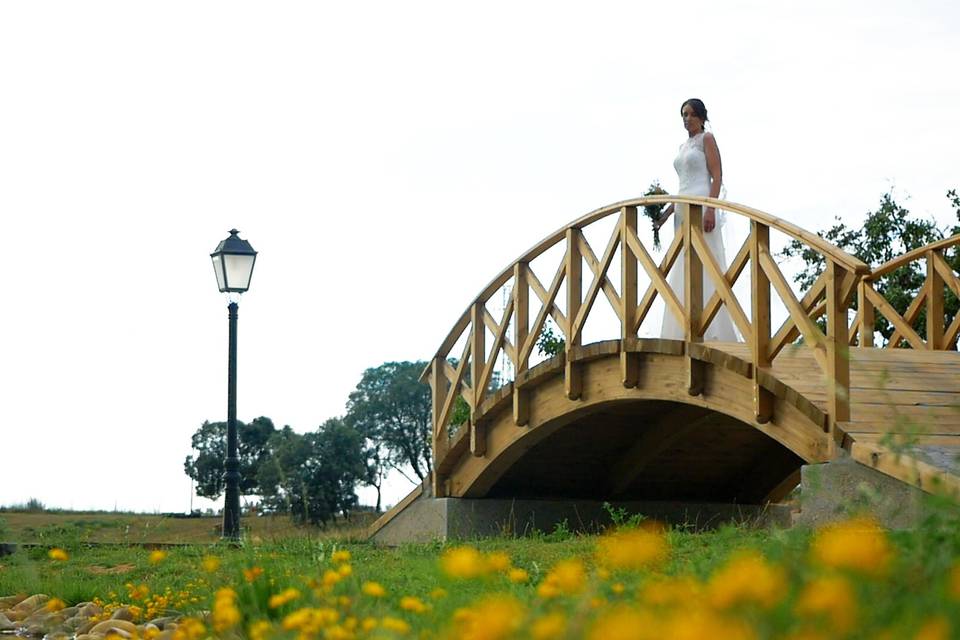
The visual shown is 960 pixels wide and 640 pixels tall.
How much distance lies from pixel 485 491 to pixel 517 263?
2.83 metres

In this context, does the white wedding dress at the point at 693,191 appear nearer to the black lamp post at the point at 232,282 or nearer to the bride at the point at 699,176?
the bride at the point at 699,176

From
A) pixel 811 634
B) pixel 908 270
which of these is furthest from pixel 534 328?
pixel 811 634

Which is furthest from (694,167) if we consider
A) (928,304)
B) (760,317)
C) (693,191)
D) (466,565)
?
(466,565)

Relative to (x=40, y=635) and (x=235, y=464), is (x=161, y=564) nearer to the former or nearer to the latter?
(x=40, y=635)

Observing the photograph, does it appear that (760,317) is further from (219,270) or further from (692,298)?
(219,270)

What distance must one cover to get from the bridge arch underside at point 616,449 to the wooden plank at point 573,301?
0.24ft

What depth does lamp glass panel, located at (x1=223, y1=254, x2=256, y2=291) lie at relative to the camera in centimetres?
1427

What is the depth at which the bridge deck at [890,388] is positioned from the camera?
9.06 meters

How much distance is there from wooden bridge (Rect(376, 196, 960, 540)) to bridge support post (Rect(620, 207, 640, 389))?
0.05 feet

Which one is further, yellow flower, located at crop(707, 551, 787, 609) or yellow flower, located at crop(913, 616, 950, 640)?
yellow flower, located at crop(707, 551, 787, 609)

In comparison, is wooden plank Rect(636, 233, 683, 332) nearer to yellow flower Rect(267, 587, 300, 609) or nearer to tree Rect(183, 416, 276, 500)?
yellow flower Rect(267, 587, 300, 609)

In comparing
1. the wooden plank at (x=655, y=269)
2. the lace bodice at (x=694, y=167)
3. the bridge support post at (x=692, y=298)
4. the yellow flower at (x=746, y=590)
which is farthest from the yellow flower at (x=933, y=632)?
the lace bodice at (x=694, y=167)

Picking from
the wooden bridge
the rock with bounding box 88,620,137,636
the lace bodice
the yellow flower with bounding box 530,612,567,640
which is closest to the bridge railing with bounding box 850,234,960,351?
the wooden bridge

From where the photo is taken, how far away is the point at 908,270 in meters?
19.0
